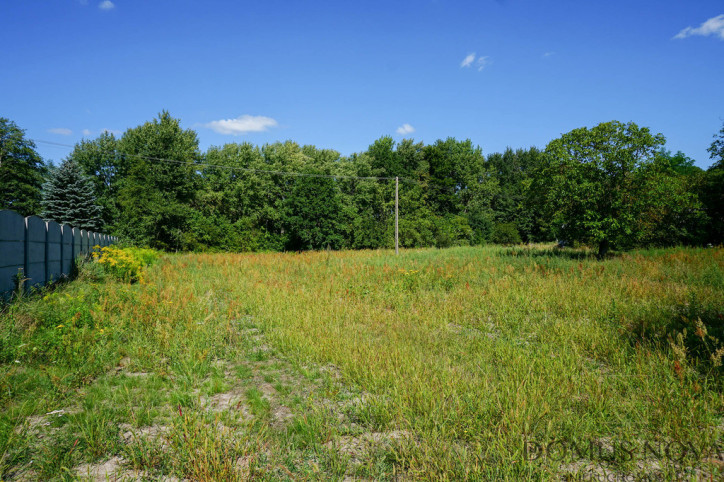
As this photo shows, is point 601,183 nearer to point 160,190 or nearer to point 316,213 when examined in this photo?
point 316,213

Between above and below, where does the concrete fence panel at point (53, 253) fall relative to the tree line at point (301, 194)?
below

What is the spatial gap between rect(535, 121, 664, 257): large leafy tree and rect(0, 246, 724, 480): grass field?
9.04 meters

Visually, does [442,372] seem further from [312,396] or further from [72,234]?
[72,234]

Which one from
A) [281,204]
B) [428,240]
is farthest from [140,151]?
[428,240]

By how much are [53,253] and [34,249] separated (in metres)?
1.90

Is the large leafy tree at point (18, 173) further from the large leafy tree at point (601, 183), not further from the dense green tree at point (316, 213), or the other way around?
the large leafy tree at point (601, 183)

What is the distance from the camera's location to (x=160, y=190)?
1454 inches

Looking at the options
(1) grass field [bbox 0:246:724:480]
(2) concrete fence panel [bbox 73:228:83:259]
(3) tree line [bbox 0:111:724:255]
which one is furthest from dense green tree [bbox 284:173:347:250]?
(1) grass field [bbox 0:246:724:480]

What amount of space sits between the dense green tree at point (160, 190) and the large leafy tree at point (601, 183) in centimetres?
3320

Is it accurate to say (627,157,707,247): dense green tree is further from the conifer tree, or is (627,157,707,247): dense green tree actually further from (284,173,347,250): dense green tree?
the conifer tree

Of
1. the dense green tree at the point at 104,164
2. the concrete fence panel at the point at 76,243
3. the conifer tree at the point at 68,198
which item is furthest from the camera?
the dense green tree at the point at 104,164

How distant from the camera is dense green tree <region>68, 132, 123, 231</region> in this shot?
40.2m

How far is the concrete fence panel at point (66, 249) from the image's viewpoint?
12.7m

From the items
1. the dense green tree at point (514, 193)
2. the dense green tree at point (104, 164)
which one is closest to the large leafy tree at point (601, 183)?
the dense green tree at point (514, 193)
